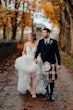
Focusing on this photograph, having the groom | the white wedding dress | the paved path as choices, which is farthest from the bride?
the groom

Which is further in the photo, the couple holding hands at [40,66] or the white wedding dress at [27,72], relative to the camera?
the white wedding dress at [27,72]

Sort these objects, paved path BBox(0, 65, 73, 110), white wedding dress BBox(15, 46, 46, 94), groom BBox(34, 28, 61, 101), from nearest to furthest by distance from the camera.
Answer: paved path BBox(0, 65, 73, 110)
groom BBox(34, 28, 61, 101)
white wedding dress BBox(15, 46, 46, 94)

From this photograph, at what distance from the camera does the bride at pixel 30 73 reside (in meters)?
11.6

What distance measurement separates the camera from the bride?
11.6 metres

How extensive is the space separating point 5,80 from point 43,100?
5123mm

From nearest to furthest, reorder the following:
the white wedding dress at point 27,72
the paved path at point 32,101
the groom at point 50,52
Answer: the paved path at point 32,101 < the groom at point 50,52 < the white wedding dress at point 27,72

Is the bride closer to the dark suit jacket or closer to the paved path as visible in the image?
the paved path

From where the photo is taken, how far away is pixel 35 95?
37.9ft

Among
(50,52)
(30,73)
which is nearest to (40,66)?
(30,73)

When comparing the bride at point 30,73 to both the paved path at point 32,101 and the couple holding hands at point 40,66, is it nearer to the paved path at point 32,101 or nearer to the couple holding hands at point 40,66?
the couple holding hands at point 40,66

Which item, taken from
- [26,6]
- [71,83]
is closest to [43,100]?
[71,83]

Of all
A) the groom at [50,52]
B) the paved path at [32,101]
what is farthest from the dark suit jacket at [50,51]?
the paved path at [32,101]

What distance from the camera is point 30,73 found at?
11.7 metres

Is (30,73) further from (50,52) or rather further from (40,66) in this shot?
(50,52)
